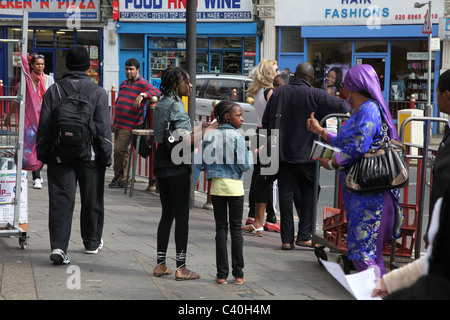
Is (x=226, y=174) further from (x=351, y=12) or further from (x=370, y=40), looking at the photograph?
(x=351, y=12)

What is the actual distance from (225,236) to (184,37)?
1970 centimetres

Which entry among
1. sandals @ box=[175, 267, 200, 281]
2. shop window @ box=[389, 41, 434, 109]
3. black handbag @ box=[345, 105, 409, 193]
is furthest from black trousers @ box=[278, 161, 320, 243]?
shop window @ box=[389, 41, 434, 109]

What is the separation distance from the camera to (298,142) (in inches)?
260

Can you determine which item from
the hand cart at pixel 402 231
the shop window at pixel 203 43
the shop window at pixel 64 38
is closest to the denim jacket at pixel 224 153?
the hand cart at pixel 402 231

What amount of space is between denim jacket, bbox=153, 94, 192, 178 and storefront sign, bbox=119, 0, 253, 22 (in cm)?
1829

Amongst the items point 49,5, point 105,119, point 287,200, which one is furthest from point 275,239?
point 49,5

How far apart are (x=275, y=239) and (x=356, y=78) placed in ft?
10.00

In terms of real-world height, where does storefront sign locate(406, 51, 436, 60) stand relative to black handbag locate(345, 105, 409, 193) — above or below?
above

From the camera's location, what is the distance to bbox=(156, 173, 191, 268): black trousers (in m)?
5.22

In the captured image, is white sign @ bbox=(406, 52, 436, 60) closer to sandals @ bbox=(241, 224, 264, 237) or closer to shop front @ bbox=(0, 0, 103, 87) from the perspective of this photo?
shop front @ bbox=(0, 0, 103, 87)

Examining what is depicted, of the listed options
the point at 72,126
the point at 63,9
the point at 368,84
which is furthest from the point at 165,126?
the point at 63,9

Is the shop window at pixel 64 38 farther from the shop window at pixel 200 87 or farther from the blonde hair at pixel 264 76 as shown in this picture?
the blonde hair at pixel 264 76

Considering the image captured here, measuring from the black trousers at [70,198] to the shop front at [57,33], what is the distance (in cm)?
1967
